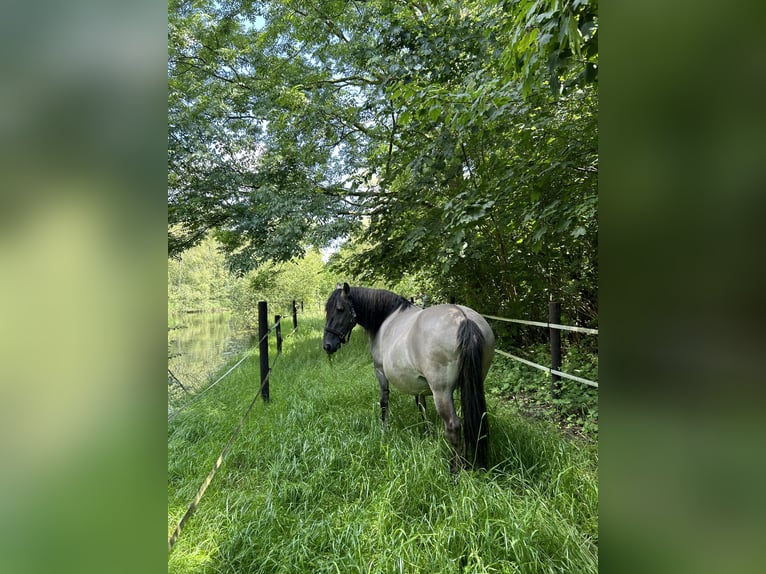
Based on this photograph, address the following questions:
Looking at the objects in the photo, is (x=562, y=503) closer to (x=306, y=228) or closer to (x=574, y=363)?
(x=574, y=363)

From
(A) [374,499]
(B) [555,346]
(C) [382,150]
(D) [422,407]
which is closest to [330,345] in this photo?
(D) [422,407]

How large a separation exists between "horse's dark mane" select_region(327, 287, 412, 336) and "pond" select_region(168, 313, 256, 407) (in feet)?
4.86

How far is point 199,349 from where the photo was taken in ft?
37.7

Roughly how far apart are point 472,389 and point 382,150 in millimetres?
5058

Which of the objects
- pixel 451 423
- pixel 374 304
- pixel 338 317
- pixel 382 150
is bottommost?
pixel 451 423

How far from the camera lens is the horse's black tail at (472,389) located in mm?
2229

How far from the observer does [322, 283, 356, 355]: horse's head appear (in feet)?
11.2

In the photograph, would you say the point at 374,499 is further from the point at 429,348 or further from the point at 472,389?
the point at 429,348

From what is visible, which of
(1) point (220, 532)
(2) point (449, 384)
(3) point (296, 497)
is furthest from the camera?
(2) point (449, 384)

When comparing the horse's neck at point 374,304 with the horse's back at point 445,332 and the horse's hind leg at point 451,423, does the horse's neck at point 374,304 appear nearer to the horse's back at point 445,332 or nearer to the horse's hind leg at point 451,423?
the horse's back at point 445,332
